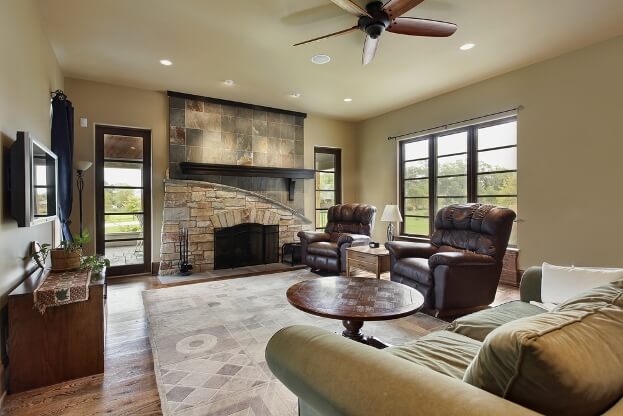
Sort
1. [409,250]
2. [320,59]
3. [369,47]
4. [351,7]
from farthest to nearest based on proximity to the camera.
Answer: [320,59] → [409,250] → [369,47] → [351,7]

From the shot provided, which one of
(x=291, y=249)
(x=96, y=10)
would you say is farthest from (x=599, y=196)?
(x=96, y=10)

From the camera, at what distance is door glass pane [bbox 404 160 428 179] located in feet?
18.7

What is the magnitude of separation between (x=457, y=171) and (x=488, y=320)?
3.81 m

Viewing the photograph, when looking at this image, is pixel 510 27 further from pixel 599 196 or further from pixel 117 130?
pixel 117 130

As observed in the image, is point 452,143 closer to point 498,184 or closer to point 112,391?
point 498,184

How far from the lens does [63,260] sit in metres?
2.51

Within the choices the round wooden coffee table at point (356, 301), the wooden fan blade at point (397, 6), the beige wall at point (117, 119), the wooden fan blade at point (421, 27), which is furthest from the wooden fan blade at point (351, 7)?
the beige wall at point (117, 119)

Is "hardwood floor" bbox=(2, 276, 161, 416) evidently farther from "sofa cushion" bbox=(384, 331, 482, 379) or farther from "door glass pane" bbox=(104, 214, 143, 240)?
"door glass pane" bbox=(104, 214, 143, 240)

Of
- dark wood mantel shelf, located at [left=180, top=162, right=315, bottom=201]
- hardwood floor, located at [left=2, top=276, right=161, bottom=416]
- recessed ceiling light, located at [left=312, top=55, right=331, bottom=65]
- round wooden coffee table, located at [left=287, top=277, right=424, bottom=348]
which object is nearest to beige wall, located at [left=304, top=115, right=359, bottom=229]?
dark wood mantel shelf, located at [left=180, top=162, right=315, bottom=201]

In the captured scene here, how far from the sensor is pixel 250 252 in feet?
18.9

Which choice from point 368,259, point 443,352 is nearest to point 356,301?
point 443,352

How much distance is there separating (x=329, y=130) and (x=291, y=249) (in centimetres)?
270

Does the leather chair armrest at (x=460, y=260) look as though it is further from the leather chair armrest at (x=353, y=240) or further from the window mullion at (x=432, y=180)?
the window mullion at (x=432, y=180)

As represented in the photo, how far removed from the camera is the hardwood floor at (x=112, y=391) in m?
1.78
